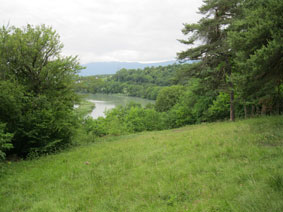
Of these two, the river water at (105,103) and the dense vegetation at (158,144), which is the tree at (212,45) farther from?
the river water at (105,103)

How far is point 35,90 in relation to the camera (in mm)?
12586

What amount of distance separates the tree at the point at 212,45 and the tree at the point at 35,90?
30.2 ft

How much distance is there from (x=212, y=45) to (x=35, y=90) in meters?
12.8

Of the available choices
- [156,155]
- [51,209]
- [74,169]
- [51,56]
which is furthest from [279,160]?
[51,56]

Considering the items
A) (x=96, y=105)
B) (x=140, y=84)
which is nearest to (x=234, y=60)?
(x=96, y=105)

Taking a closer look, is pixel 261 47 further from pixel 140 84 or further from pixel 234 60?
pixel 140 84

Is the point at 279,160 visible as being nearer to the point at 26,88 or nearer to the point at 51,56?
the point at 26,88

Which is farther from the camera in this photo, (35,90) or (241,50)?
(35,90)

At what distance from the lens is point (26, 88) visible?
38.2 ft

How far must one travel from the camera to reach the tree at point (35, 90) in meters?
→ 10.7

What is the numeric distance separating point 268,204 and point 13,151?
1307 centimetres

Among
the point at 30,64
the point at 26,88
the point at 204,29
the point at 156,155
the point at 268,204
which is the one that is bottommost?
the point at 156,155

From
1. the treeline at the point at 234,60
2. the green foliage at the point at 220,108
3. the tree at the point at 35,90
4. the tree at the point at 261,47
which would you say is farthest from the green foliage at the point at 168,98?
the tree at the point at 261,47

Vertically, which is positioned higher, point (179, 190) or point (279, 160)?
point (279, 160)
